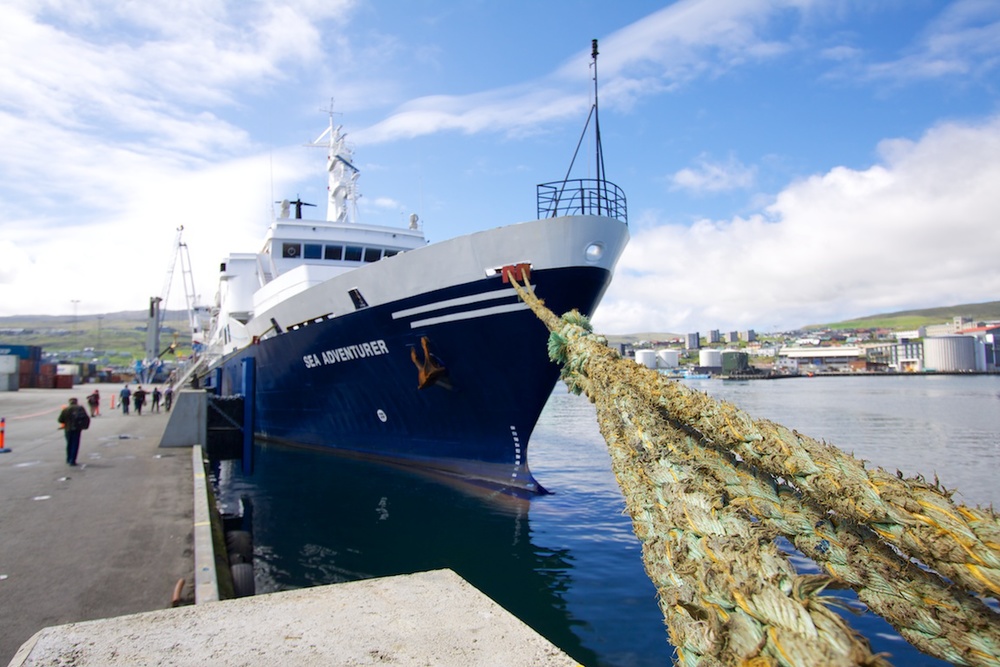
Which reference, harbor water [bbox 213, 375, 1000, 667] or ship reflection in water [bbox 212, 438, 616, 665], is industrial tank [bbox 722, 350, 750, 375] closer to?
harbor water [bbox 213, 375, 1000, 667]

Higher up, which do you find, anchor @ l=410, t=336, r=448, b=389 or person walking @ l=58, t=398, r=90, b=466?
anchor @ l=410, t=336, r=448, b=389

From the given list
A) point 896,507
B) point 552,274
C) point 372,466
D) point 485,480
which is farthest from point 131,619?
point 372,466

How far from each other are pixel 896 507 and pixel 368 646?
96.7 inches

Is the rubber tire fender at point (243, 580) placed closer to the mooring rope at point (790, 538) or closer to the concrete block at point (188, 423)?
the mooring rope at point (790, 538)

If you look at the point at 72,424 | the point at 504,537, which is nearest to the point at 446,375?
the point at 504,537

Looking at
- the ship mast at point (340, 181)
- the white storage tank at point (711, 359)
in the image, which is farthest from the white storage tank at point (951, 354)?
the ship mast at point (340, 181)

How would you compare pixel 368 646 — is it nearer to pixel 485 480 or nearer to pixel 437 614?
pixel 437 614

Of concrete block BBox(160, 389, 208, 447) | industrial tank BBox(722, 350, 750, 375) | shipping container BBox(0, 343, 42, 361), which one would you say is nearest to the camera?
concrete block BBox(160, 389, 208, 447)

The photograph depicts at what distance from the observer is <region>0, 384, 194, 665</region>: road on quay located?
16.2 feet

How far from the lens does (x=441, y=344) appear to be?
12508mm

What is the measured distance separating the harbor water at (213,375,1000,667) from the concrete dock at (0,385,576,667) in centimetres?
246

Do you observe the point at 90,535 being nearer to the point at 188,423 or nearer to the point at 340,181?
the point at 188,423

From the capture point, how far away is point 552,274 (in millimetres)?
11258

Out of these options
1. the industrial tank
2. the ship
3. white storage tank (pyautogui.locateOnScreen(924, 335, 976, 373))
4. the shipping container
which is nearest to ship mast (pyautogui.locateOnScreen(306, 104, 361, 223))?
the ship
